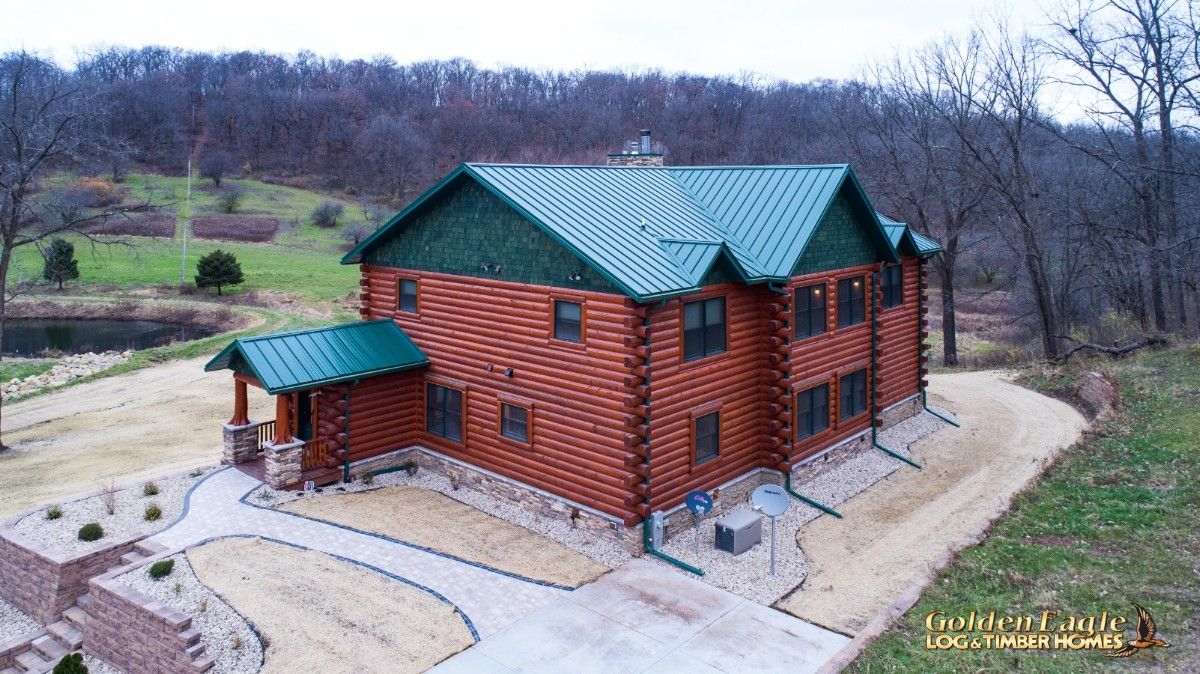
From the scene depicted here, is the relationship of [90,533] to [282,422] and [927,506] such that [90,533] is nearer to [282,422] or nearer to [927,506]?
[282,422]

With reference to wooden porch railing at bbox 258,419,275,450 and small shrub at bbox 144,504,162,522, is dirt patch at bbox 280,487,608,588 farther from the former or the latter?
wooden porch railing at bbox 258,419,275,450

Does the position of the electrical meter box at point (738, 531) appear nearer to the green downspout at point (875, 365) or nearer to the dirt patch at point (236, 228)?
the green downspout at point (875, 365)

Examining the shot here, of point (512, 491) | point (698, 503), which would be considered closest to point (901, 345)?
point (698, 503)

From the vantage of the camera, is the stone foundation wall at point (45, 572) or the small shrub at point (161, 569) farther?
the stone foundation wall at point (45, 572)

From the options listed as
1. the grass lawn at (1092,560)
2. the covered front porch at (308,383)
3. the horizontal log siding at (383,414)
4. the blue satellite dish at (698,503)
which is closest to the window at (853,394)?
the grass lawn at (1092,560)

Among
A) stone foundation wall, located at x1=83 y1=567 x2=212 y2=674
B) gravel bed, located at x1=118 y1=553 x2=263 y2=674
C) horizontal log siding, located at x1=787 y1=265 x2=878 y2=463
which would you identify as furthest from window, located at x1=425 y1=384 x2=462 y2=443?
horizontal log siding, located at x1=787 y1=265 x2=878 y2=463

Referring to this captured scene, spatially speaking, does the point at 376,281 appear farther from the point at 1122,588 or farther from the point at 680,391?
the point at 1122,588
